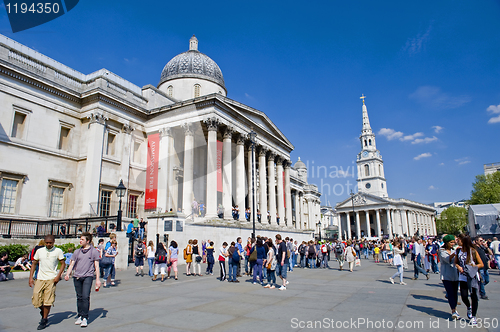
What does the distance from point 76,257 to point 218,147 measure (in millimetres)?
19902

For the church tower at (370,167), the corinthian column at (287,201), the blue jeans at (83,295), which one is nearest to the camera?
the blue jeans at (83,295)

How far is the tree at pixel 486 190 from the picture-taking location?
183ft

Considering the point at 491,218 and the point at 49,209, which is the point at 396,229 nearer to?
the point at 491,218

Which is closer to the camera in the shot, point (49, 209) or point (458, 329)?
point (458, 329)

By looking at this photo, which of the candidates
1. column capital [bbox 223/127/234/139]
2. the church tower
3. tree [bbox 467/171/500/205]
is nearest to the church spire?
the church tower

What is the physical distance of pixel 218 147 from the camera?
26.1 m

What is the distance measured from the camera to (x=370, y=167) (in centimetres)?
11025

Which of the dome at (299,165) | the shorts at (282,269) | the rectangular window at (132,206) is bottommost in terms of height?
the shorts at (282,269)

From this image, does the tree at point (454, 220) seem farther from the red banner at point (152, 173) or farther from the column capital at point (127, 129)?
the column capital at point (127, 129)

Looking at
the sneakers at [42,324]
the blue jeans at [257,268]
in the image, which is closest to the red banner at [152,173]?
the blue jeans at [257,268]

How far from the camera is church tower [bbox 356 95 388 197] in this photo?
10812 centimetres

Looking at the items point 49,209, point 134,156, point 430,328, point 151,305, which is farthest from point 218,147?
point 430,328

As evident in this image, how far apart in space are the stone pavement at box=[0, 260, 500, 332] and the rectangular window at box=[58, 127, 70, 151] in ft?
50.0

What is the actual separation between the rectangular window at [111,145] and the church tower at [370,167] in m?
96.9
